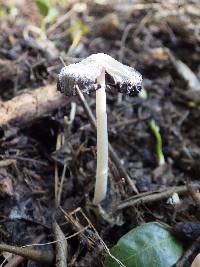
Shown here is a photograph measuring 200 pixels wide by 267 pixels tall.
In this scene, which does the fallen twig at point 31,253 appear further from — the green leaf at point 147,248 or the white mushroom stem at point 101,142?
the white mushroom stem at point 101,142

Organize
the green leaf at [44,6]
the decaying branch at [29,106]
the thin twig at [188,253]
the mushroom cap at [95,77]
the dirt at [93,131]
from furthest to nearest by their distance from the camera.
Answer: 1. the green leaf at [44,6]
2. the decaying branch at [29,106]
3. the dirt at [93,131]
4. the thin twig at [188,253]
5. the mushroom cap at [95,77]

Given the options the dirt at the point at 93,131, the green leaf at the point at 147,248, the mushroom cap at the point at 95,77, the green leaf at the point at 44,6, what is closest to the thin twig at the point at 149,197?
the dirt at the point at 93,131

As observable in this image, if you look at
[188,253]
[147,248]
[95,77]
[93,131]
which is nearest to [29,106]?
[93,131]

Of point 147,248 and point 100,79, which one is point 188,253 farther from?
point 100,79

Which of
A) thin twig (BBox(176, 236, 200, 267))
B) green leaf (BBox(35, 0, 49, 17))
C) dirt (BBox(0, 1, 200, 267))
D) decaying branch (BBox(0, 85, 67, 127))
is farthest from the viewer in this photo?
green leaf (BBox(35, 0, 49, 17))

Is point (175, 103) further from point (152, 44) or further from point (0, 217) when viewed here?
point (0, 217)

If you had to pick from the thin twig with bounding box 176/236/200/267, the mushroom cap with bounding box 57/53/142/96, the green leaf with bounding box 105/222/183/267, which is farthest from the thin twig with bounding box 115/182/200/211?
the mushroom cap with bounding box 57/53/142/96

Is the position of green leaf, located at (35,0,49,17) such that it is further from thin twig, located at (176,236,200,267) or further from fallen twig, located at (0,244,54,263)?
thin twig, located at (176,236,200,267)
